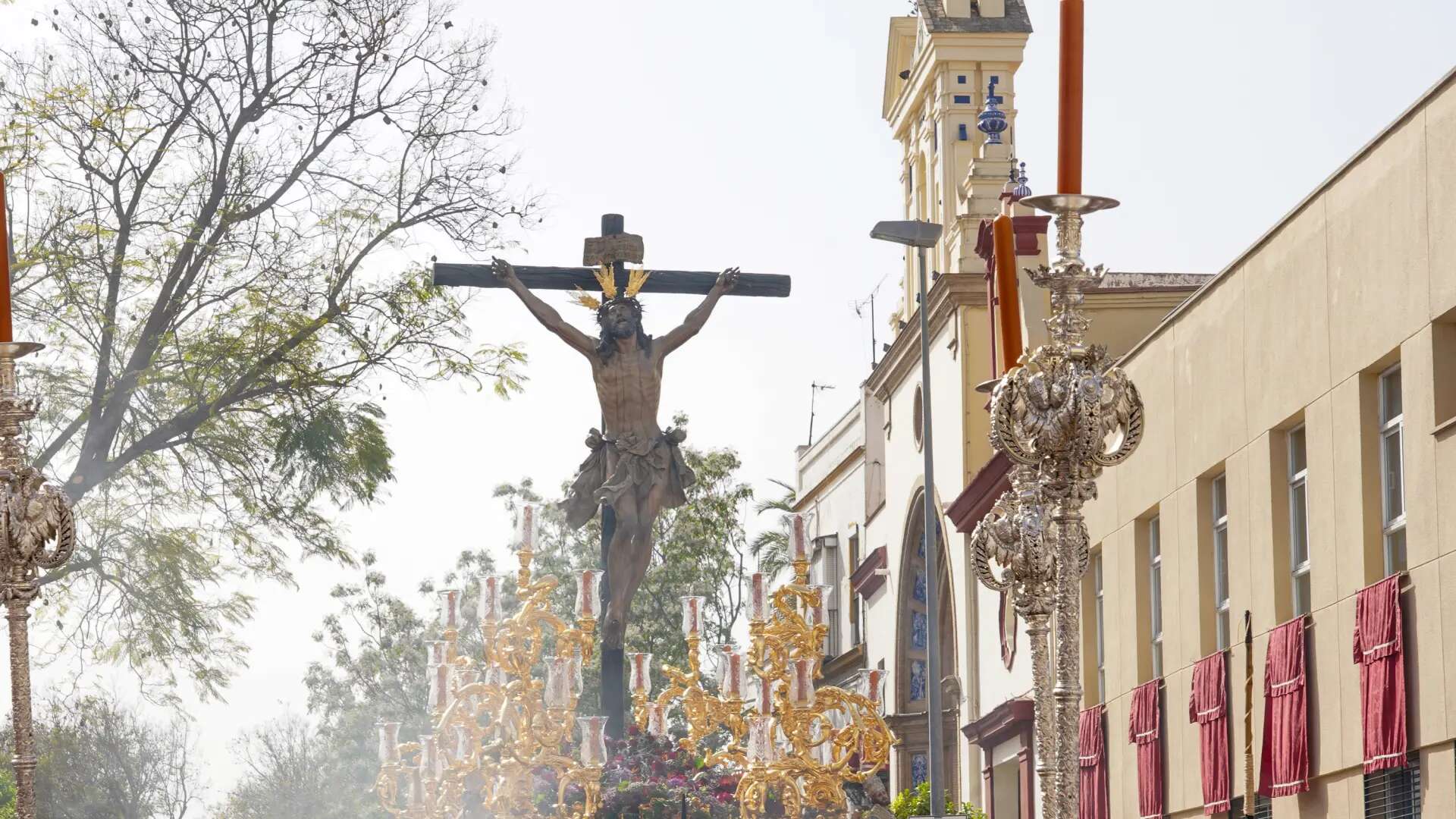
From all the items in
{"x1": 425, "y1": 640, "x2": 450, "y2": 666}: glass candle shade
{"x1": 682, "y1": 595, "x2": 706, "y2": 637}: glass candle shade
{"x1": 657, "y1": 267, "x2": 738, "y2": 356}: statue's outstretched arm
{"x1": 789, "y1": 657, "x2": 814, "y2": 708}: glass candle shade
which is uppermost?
{"x1": 657, "y1": 267, "x2": 738, "y2": 356}: statue's outstretched arm

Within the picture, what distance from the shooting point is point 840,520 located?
48531 millimetres

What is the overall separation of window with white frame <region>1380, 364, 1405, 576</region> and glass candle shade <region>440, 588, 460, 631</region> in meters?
6.65

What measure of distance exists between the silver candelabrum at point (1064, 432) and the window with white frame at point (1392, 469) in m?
8.96

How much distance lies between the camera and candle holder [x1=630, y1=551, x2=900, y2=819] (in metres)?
14.4

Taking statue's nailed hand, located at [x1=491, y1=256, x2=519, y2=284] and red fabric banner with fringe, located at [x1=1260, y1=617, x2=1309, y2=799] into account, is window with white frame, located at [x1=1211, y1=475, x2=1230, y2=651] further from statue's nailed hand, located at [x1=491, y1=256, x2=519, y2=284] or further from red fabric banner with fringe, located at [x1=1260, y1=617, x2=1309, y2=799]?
statue's nailed hand, located at [x1=491, y1=256, x2=519, y2=284]

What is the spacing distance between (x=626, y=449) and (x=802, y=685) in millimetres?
3685

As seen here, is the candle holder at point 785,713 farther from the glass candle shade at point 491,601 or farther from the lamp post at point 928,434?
the lamp post at point 928,434

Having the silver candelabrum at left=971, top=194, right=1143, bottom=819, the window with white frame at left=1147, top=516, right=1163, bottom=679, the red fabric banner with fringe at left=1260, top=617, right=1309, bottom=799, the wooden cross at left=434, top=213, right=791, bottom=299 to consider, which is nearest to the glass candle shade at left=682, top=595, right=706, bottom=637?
the wooden cross at left=434, top=213, right=791, bottom=299

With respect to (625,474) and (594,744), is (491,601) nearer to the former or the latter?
(594,744)

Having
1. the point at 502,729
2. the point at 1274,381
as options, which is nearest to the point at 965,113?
the point at 1274,381

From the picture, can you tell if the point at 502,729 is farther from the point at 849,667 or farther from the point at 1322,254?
the point at 849,667

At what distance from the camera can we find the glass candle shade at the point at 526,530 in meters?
15.0

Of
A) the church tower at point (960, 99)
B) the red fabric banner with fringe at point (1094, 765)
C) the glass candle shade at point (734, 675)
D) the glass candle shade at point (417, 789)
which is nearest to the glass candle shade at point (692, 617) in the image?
the glass candle shade at point (734, 675)

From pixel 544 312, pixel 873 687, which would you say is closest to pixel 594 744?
pixel 873 687
